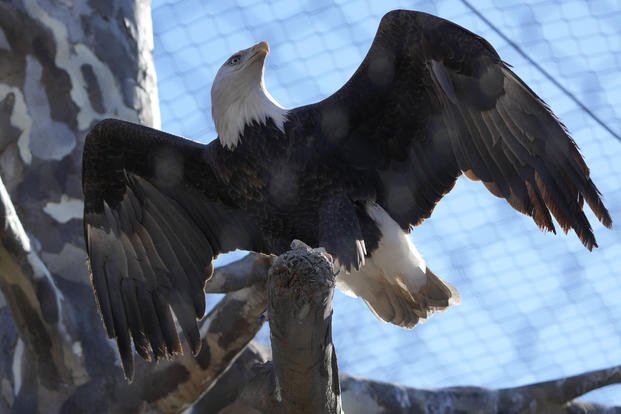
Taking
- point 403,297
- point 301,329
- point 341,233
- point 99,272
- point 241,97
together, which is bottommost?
point 403,297

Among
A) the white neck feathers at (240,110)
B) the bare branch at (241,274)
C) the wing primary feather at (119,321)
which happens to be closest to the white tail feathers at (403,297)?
the bare branch at (241,274)

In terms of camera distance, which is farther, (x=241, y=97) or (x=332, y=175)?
(x=241, y=97)

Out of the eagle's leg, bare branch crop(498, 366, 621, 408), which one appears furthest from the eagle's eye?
bare branch crop(498, 366, 621, 408)

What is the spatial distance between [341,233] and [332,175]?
235 mm

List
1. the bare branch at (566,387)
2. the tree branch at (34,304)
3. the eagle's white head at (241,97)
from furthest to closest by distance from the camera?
the bare branch at (566,387), the eagle's white head at (241,97), the tree branch at (34,304)

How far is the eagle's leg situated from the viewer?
3.69 m

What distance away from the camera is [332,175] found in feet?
12.8

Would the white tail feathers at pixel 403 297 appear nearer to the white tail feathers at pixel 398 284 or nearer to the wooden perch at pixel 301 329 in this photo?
the white tail feathers at pixel 398 284

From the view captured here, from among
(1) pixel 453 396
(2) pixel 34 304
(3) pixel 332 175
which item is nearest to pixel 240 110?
(3) pixel 332 175

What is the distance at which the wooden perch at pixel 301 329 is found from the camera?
8.66 ft

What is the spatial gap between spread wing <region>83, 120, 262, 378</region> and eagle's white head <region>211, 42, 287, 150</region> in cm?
12

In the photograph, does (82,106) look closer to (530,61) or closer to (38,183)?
(38,183)

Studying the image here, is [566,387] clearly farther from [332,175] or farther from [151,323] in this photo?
[151,323]

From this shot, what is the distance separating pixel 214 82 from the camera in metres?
4.26
